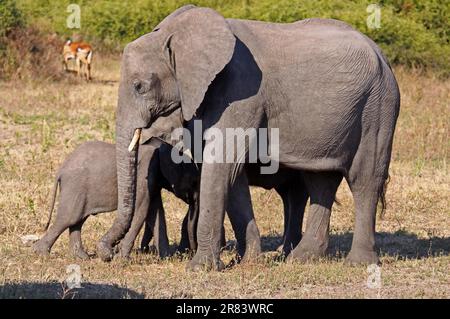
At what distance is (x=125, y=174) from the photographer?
8320 millimetres

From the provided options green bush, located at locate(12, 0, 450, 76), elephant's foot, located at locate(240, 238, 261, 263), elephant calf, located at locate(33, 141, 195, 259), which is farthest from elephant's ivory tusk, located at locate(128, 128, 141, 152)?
green bush, located at locate(12, 0, 450, 76)

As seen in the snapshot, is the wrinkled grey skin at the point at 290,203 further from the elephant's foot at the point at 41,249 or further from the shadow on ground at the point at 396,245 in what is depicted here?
the elephant's foot at the point at 41,249

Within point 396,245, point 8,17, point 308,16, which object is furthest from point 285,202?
point 308,16

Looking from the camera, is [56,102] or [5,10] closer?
[56,102]

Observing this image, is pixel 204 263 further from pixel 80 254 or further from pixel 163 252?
pixel 80 254

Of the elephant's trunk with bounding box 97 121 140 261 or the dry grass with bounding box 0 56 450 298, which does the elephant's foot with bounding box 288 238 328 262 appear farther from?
the elephant's trunk with bounding box 97 121 140 261

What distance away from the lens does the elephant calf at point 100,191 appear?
8.92 m

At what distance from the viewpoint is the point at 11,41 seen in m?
20.9

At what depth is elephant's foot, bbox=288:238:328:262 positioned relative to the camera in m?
8.91

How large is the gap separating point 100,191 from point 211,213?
1.13 meters

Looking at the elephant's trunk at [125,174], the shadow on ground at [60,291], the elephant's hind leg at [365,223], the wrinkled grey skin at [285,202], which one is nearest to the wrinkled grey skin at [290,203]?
the wrinkled grey skin at [285,202]
